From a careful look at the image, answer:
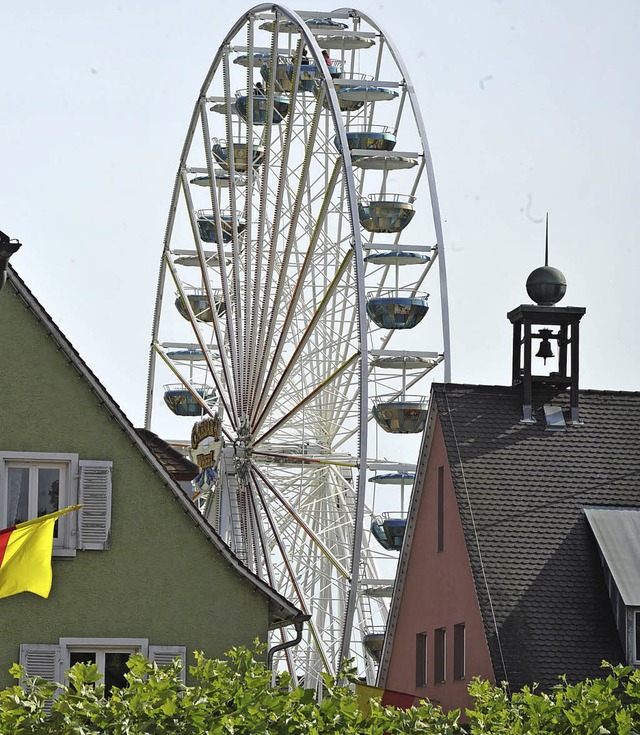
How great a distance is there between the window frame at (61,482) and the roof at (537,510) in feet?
26.0

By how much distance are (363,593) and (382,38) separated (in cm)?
1031

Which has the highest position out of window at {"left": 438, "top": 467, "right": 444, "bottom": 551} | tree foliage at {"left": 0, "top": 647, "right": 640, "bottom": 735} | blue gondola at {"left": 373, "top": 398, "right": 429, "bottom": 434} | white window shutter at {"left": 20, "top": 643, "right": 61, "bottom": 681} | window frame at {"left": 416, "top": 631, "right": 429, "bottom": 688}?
blue gondola at {"left": 373, "top": 398, "right": 429, "bottom": 434}

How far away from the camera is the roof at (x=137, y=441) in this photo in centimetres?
2686

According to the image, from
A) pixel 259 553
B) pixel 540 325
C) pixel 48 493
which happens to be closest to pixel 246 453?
pixel 259 553

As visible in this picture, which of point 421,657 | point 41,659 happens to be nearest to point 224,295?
point 421,657

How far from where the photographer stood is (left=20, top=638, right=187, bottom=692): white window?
1040 inches

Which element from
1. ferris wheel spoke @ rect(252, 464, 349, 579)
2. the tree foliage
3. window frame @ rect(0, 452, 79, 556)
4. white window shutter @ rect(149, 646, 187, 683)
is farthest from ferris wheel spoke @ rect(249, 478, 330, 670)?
the tree foliage

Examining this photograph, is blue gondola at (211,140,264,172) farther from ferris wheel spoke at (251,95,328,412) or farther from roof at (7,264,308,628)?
roof at (7,264,308,628)

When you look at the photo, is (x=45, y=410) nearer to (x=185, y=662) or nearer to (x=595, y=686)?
(x=185, y=662)

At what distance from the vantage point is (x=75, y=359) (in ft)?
88.6

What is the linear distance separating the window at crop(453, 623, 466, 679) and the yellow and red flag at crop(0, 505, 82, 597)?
33.9 ft

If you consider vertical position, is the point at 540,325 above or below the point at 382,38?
below

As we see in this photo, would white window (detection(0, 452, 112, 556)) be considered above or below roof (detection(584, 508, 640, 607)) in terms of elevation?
below

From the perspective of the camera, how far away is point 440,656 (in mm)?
35750
